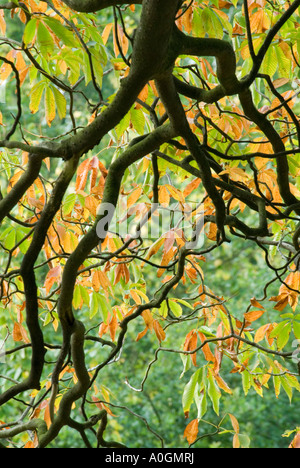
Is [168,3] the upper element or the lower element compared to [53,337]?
lower

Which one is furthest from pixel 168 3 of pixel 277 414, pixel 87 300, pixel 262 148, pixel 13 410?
pixel 277 414

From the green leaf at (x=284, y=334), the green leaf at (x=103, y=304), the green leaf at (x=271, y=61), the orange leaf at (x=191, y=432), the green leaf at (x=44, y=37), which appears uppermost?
the green leaf at (x=271, y=61)

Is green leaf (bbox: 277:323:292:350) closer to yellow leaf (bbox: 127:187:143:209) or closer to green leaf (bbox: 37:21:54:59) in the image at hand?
yellow leaf (bbox: 127:187:143:209)

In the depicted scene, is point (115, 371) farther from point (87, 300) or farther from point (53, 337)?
point (87, 300)

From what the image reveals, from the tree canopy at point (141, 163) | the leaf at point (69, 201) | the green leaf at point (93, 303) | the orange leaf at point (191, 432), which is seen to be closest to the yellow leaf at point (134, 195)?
the tree canopy at point (141, 163)

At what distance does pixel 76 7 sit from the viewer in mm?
804

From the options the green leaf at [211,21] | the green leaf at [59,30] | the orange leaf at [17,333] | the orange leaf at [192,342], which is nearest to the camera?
the green leaf at [59,30]

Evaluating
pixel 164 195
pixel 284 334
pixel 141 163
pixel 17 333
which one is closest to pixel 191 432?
pixel 284 334

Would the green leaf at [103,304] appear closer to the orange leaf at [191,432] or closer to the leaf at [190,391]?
the leaf at [190,391]

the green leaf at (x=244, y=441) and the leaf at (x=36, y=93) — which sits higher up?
the leaf at (x=36, y=93)

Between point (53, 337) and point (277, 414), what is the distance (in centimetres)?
216

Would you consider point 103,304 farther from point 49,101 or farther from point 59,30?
point 59,30

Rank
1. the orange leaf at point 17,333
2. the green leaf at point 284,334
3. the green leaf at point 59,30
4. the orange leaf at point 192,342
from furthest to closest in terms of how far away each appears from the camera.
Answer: the orange leaf at point 192,342 → the orange leaf at point 17,333 → the green leaf at point 284,334 → the green leaf at point 59,30

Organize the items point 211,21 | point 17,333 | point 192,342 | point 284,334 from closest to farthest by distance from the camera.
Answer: point 211,21, point 284,334, point 17,333, point 192,342
